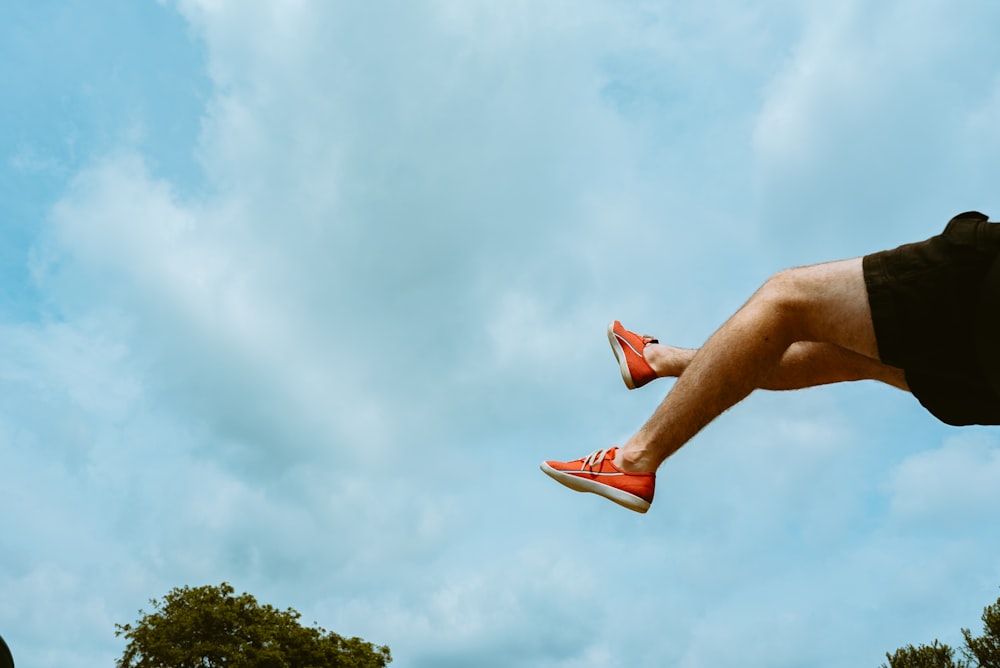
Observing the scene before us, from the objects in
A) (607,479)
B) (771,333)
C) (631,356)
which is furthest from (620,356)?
(771,333)

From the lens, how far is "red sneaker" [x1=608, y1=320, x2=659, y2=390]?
504 centimetres

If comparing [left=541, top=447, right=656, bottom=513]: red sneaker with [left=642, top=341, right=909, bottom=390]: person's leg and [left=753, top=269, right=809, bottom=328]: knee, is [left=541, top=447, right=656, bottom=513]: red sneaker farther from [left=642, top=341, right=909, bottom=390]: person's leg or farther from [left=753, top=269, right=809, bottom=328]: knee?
[left=753, top=269, right=809, bottom=328]: knee

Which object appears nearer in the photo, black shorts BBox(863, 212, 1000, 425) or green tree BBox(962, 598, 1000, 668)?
black shorts BBox(863, 212, 1000, 425)

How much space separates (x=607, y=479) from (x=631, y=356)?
121cm

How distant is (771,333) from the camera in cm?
353

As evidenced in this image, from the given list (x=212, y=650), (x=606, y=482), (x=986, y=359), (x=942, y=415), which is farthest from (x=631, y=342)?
(x=212, y=650)

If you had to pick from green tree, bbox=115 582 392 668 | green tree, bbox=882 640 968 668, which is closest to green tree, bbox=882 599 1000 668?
green tree, bbox=882 640 968 668

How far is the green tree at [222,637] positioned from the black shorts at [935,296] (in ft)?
112

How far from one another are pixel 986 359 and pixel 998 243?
471 mm

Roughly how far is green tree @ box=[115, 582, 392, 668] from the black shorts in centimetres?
3426

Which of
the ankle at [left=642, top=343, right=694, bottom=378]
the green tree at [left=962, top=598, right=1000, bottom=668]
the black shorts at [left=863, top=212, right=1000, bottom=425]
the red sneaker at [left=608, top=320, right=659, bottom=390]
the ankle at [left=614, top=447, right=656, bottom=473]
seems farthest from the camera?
the green tree at [left=962, top=598, right=1000, bottom=668]

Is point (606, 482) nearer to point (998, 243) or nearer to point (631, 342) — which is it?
point (631, 342)

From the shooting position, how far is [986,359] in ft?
11.1

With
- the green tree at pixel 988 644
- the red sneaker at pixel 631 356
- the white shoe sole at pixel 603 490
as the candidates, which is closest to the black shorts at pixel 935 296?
the white shoe sole at pixel 603 490
